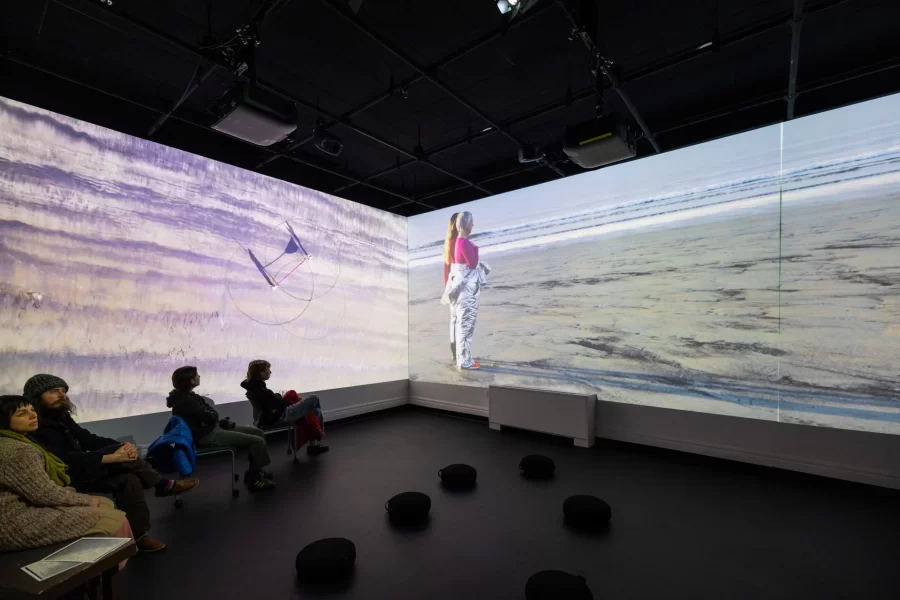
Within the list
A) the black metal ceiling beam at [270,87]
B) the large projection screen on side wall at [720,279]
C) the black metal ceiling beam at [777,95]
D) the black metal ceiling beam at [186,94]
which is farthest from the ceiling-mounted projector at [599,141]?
the black metal ceiling beam at [186,94]

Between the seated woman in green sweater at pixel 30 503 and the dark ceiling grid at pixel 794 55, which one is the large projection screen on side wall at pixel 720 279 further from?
the seated woman in green sweater at pixel 30 503

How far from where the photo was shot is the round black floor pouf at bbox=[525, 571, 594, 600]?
2.05 meters

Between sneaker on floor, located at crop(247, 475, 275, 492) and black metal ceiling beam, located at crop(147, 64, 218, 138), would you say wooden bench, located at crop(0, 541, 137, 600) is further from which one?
black metal ceiling beam, located at crop(147, 64, 218, 138)

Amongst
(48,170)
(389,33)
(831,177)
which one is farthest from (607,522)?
(48,170)

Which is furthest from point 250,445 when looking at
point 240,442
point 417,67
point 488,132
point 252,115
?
point 488,132

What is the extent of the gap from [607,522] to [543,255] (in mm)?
3910

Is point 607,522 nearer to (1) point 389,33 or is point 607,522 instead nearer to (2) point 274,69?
(1) point 389,33

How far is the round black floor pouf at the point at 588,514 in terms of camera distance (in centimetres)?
310

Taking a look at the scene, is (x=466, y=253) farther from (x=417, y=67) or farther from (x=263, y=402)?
(x=263, y=402)

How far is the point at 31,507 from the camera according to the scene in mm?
1809

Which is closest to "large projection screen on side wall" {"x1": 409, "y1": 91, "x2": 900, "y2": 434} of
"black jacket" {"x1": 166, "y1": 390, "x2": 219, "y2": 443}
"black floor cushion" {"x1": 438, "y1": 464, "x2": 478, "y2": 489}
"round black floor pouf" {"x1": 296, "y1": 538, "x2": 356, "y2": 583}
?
"black floor cushion" {"x1": 438, "y1": 464, "x2": 478, "y2": 489}

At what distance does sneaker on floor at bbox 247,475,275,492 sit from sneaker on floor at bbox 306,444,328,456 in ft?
3.50

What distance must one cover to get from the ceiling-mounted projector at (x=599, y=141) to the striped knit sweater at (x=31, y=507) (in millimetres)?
4417

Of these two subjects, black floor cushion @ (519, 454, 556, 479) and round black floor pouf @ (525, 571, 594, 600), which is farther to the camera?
black floor cushion @ (519, 454, 556, 479)
